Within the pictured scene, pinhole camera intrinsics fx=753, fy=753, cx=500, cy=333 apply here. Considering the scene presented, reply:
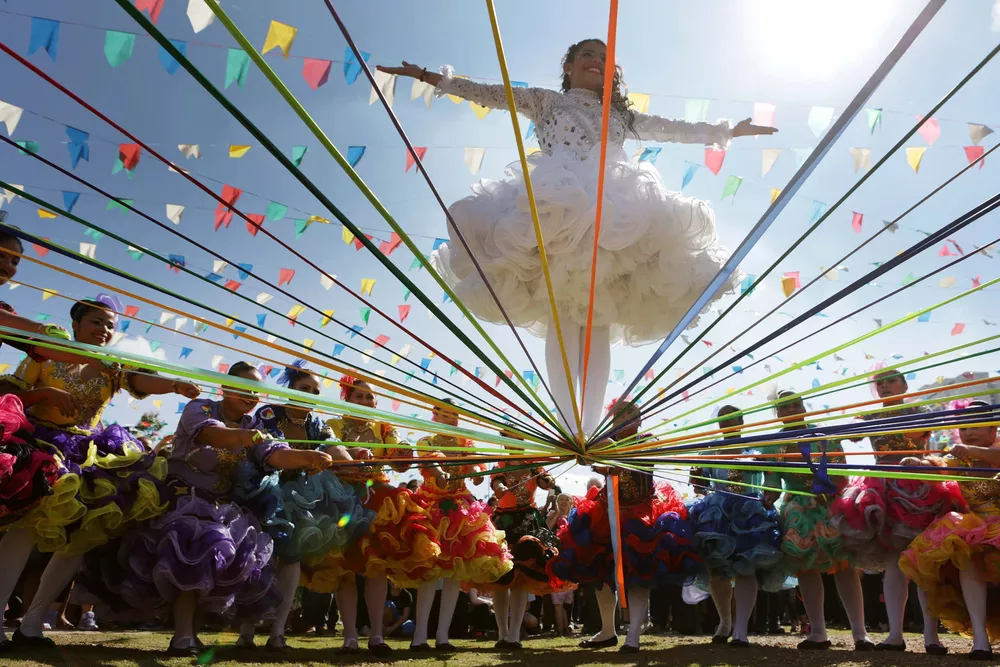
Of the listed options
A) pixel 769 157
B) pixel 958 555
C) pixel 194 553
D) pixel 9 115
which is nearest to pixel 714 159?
pixel 769 157

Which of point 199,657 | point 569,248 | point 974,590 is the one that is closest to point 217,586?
point 199,657

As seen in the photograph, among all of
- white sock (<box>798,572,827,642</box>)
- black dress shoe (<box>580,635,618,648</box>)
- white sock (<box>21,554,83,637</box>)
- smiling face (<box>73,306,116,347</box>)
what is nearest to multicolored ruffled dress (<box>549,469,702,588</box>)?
black dress shoe (<box>580,635,618,648</box>)

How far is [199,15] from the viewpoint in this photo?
3.39m

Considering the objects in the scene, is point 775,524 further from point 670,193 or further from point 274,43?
point 274,43

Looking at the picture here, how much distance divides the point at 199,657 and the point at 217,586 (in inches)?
10.9

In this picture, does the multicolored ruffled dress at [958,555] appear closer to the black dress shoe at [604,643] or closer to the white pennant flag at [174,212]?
the black dress shoe at [604,643]

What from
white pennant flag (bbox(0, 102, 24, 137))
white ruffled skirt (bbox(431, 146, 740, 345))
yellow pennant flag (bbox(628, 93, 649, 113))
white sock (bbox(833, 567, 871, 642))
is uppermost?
yellow pennant flag (bbox(628, 93, 649, 113))

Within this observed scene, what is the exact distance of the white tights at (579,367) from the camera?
3658 millimetres

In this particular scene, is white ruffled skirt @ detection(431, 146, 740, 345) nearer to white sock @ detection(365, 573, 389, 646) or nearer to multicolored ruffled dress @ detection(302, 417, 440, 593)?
multicolored ruffled dress @ detection(302, 417, 440, 593)

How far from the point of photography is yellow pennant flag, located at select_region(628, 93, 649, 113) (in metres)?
4.34

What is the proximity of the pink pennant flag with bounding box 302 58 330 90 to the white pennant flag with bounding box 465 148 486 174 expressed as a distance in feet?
3.84

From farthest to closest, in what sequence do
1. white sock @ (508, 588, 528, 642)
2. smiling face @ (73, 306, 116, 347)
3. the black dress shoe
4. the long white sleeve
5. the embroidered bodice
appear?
1. white sock @ (508, 588, 528, 642)
2. the black dress shoe
3. the long white sleeve
4. the embroidered bodice
5. smiling face @ (73, 306, 116, 347)

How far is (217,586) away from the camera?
293cm

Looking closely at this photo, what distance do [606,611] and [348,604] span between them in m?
1.64
